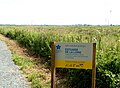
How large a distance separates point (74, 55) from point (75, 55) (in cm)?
3

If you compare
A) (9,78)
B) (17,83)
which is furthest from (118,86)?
(9,78)

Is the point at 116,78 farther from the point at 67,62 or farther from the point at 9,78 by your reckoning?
the point at 9,78

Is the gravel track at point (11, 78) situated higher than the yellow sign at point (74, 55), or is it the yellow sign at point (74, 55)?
the yellow sign at point (74, 55)

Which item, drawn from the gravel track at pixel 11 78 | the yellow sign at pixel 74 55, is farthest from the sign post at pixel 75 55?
the gravel track at pixel 11 78

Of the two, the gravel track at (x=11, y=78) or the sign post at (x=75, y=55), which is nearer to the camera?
the sign post at (x=75, y=55)

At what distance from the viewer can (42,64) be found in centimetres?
1437

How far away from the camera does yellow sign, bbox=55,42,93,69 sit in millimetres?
7133

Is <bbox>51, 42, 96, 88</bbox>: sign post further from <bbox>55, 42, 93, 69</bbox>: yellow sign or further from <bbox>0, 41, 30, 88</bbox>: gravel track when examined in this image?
<bbox>0, 41, 30, 88</bbox>: gravel track

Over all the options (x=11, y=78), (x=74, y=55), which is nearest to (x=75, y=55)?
(x=74, y=55)

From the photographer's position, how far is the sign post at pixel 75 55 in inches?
280

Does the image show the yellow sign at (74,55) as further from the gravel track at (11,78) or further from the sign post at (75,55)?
the gravel track at (11,78)

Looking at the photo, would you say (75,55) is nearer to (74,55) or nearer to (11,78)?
(74,55)

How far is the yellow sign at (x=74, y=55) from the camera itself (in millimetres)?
7133

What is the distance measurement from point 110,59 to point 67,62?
1802 mm
